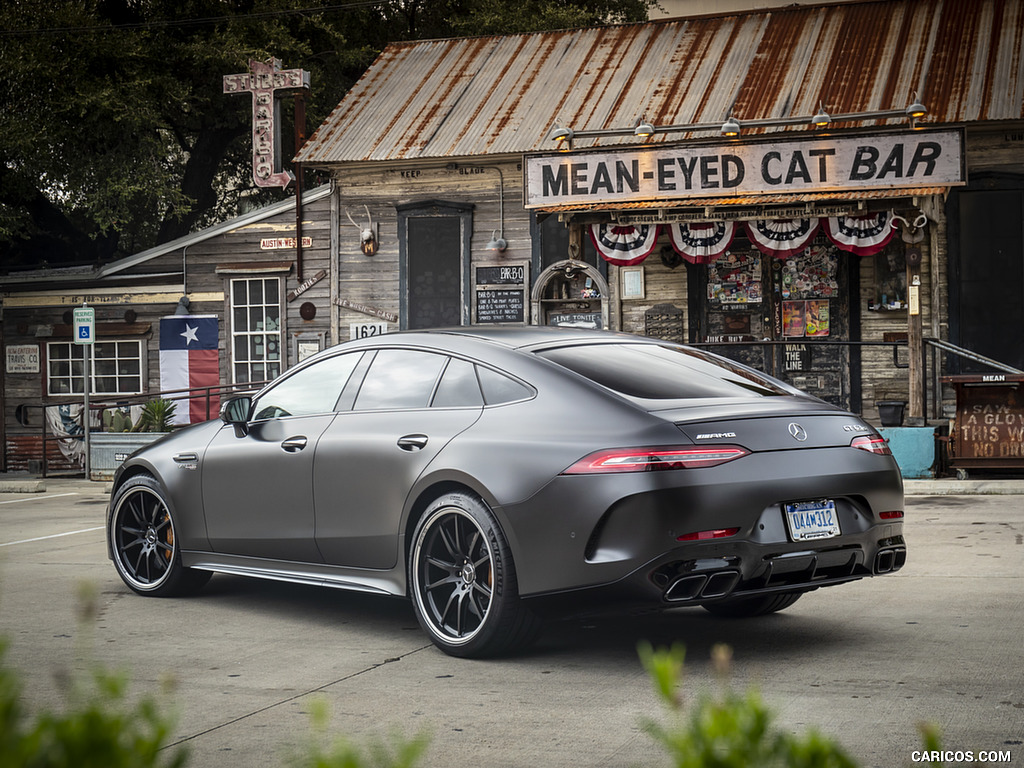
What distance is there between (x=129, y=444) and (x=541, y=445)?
46.7ft

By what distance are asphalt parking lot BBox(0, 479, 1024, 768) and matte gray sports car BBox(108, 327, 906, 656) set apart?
0.31 metres

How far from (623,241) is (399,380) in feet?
39.6

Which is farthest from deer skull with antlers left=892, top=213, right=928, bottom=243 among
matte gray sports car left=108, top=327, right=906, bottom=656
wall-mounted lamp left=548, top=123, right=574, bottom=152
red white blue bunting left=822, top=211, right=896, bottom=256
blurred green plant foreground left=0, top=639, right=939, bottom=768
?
blurred green plant foreground left=0, top=639, right=939, bottom=768

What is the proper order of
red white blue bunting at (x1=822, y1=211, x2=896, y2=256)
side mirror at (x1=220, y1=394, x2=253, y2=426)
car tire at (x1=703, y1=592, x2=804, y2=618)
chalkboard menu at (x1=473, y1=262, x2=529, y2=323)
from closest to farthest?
1. car tire at (x1=703, y1=592, x2=804, y2=618)
2. side mirror at (x1=220, y1=394, x2=253, y2=426)
3. red white blue bunting at (x1=822, y1=211, x2=896, y2=256)
4. chalkboard menu at (x1=473, y1=262, x2=529, y2=323)

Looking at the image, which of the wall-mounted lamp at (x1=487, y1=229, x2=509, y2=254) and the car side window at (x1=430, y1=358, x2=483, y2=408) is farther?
the wall-mounted lamp at (x1=487, y1=229, x2=509, y2=254)

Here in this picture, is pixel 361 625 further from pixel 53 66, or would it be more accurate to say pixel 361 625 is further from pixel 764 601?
pixel 53 66

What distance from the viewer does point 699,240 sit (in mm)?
17781

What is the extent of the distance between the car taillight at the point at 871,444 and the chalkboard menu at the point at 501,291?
Result: 582 inches

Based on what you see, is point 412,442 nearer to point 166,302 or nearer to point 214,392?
point 214,392

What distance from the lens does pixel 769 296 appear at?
1905 centimetres

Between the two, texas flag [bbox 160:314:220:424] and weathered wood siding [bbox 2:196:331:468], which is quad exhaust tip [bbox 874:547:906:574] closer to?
weathered wood siding [bbox 2:196:331:468]

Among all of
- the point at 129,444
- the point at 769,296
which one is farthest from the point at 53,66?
the point at 769,296

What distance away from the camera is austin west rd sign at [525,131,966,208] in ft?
51.6

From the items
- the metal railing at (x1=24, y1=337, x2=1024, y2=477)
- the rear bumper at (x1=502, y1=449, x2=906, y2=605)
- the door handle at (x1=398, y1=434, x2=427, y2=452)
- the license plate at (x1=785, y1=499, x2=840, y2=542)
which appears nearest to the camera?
the rear bumper at (x1=502, y1=449, x2=906, y2=605)
